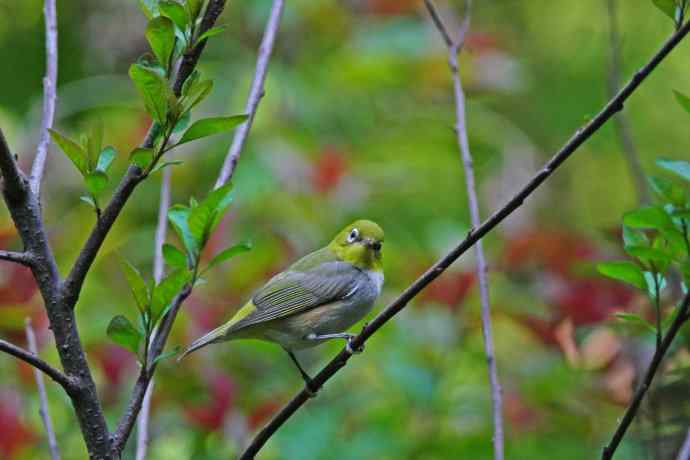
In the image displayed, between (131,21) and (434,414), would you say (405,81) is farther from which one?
(434,414)

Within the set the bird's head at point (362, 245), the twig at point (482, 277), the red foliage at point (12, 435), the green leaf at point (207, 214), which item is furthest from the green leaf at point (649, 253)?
the red foliage at point (12, 435)

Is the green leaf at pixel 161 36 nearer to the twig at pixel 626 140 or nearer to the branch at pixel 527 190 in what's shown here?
the branch at pixel 527 190

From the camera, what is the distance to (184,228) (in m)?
1.76

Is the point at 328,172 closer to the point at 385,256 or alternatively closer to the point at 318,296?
the point at 385,256

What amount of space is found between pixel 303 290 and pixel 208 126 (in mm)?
1950

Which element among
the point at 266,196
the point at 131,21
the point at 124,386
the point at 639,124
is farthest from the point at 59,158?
the point at 639,124

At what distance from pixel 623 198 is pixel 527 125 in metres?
1.37

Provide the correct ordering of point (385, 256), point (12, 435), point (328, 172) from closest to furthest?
1. point (12, 435)
2. point (385, 256)
3. point (328, 172)

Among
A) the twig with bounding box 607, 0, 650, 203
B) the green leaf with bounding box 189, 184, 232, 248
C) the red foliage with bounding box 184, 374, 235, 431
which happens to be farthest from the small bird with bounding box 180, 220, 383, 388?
the green leaf with bounding box 189, 184, 232, 248

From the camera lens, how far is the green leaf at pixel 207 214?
1715 mm

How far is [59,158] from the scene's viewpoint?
588 cm

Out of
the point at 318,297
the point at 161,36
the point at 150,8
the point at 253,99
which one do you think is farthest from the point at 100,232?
the point at 318,297

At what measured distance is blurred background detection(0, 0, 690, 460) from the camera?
3291 mm

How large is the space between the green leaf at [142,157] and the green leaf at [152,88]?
0.09 metres
